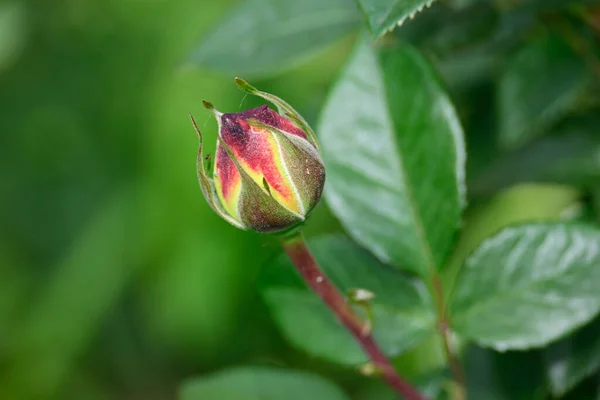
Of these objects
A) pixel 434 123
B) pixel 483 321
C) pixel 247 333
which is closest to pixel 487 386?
pixel 483 321

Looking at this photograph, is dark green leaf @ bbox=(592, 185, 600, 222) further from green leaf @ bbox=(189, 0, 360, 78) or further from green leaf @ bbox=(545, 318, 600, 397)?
green leaf @ bbox=(189, 0, 360, 78)

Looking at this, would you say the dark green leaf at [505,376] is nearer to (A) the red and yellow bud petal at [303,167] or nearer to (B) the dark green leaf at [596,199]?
(B) the dark green leaf at [596,199]

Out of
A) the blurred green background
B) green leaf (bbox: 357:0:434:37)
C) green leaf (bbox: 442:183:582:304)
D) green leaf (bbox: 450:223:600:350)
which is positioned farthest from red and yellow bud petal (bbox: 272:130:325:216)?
the blurred green background

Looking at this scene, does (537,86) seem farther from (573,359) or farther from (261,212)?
(261,212)

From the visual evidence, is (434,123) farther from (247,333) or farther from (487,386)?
(247,333)

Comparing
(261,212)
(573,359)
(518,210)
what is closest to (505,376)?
(573,359)

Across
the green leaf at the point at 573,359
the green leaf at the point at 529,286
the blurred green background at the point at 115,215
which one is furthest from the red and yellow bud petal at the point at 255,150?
the blurred green background at the point at 115,215
